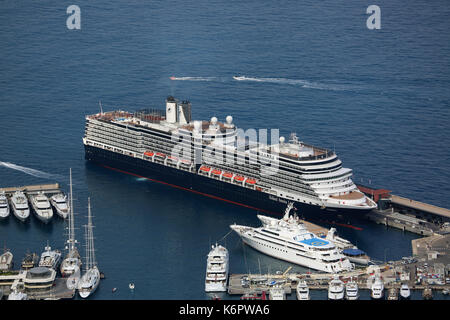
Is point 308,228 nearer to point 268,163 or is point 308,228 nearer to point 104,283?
point 268,163

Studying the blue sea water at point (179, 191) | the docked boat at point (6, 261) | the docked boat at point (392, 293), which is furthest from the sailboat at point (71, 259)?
the docked boat at point (392, 293)

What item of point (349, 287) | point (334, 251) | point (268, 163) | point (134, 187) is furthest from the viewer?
point (134, 187)

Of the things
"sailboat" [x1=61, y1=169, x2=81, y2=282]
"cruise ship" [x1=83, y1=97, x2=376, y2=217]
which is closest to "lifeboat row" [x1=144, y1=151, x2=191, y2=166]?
"cruise ship" [x1=83, y1=97, x2=376, y2=217]

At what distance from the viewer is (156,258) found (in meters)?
127

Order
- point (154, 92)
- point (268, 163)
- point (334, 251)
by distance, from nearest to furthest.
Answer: point (334, 251), point (268, 163), point (154, 92)

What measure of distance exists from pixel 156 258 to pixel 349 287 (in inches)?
1045

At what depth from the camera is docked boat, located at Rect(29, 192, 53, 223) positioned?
463 feet

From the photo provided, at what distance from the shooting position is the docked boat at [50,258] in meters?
122

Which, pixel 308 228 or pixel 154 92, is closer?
pixel 308 228

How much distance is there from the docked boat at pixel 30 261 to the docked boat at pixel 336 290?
3735 cm

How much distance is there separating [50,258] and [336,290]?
36451 millimetres

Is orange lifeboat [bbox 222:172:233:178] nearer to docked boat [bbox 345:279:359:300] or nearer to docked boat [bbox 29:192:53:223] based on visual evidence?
docked boat [bbox 29:192:53:223]
